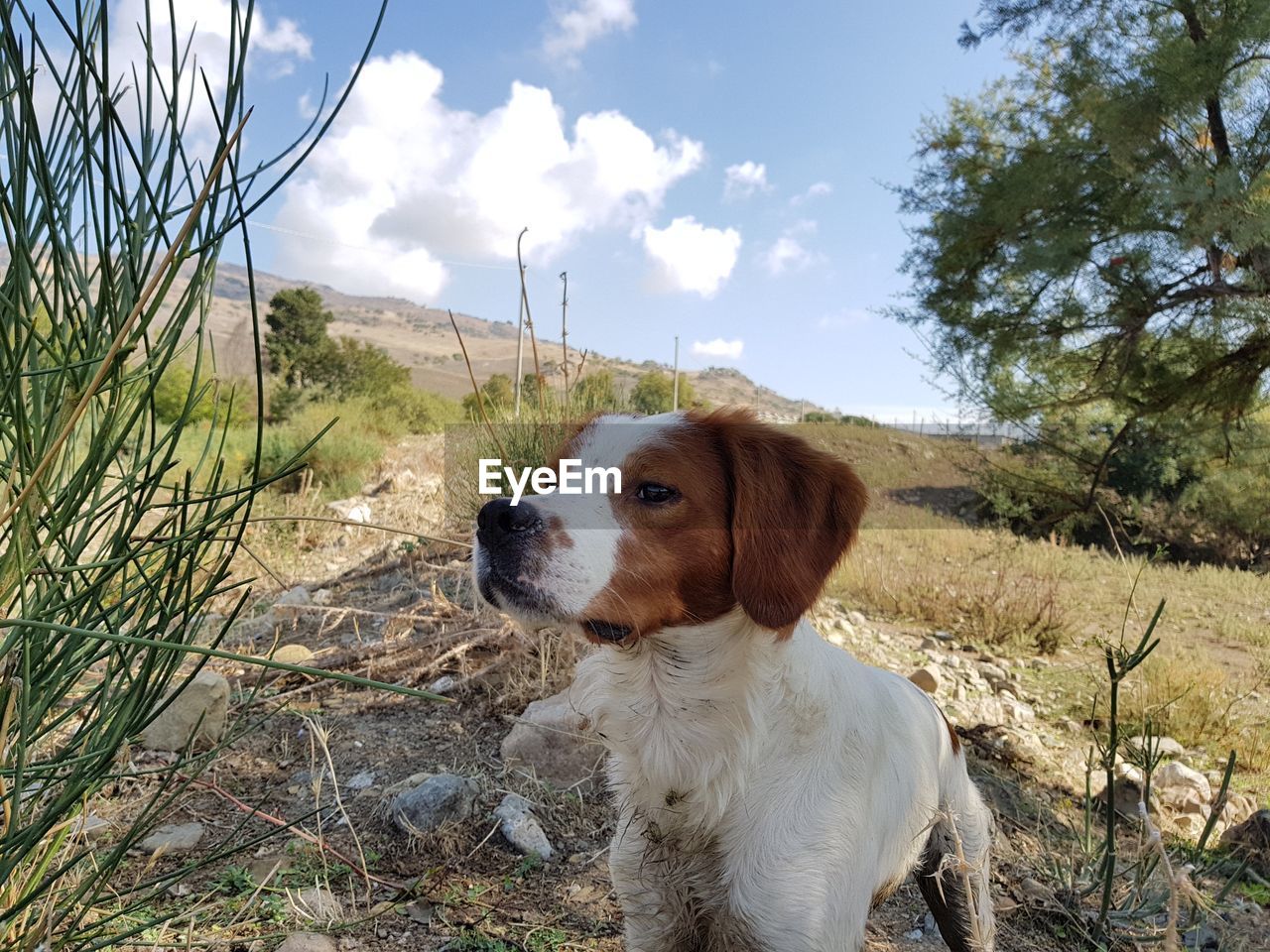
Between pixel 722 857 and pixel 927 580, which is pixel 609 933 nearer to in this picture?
pixel 722 857

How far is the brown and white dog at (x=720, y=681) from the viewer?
1.46 metres

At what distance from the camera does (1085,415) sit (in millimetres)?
5996

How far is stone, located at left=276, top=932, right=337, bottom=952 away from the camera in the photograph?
5.84 ft

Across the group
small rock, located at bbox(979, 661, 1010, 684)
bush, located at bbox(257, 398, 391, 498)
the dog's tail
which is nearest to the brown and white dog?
the dog's tail

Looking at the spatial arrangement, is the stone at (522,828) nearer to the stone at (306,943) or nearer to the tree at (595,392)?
the stone at (306,943)

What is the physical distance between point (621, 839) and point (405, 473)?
902cm

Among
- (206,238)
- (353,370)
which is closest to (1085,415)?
(206,238)

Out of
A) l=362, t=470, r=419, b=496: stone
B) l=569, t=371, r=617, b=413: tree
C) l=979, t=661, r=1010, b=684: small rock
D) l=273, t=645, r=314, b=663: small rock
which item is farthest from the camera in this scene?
l=362, t=470, r=419, b=496: stone

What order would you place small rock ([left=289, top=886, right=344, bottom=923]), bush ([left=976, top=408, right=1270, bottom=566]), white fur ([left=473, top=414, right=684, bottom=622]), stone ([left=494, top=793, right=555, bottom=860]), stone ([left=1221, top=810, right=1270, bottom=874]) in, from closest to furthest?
1. white fur ([left=473, top=414, right=684, bottom=622])
2. small rock ([left=289, top=886, right=344, bottom=923])
3. stone ([left=494, top=793, right=555, bottom=860])
4. stone ([left=1221, top=810, right=1270, bottom=874])
5. bush ([left=976, top=408, right=1270, bottom=566])

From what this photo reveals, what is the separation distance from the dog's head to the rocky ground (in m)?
0.43

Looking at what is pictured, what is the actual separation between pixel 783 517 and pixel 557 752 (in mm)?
1769

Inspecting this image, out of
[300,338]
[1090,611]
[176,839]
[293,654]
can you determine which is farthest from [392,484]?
[300,338]

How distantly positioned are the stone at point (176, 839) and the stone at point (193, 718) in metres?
0.53

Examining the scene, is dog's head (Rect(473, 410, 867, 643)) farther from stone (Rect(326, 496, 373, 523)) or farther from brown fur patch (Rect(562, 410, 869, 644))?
stone (Rect(326, 496, 373, 523))
